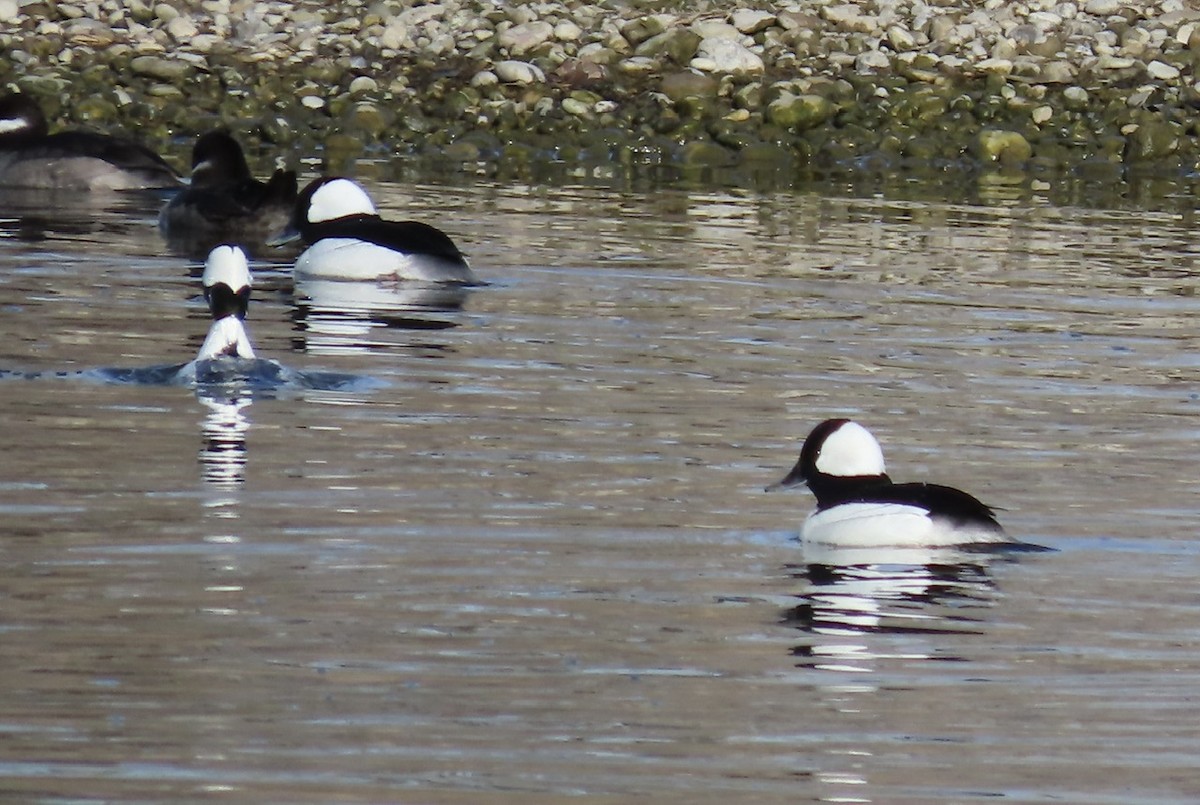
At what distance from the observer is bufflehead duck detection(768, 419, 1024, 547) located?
771 centimetres

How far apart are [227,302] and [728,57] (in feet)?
54.8

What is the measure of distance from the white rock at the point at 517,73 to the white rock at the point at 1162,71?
6.50m

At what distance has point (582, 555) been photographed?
7.53 m

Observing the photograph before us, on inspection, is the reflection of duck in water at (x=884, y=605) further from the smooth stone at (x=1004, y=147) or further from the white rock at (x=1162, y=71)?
the white rock at (x=1162, y=71)

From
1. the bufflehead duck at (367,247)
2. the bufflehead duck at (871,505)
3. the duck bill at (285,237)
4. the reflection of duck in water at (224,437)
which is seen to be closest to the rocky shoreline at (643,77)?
the duck bill at (285,237)

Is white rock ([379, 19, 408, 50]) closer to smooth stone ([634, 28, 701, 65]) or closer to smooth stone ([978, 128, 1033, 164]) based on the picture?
→ smooth stone ([634, 28, 701, 65])

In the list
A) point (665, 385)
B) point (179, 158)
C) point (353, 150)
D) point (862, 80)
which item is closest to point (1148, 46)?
point (862, 80)

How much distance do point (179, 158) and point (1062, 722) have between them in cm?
1942

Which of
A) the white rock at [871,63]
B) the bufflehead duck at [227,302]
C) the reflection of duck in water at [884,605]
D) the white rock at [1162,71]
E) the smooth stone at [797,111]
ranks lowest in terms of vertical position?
the reflection of duck in water at [884,605]

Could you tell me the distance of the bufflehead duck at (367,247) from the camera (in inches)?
568

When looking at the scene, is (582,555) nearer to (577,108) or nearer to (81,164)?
(81,164)

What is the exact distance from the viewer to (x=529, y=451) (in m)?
9.29

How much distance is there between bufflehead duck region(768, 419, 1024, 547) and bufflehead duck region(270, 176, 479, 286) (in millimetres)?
6320

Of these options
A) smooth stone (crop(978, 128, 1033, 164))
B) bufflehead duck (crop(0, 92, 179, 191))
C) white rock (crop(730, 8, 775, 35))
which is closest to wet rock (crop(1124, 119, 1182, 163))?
smooth stone (crop(978, 128, 1033, 164))
